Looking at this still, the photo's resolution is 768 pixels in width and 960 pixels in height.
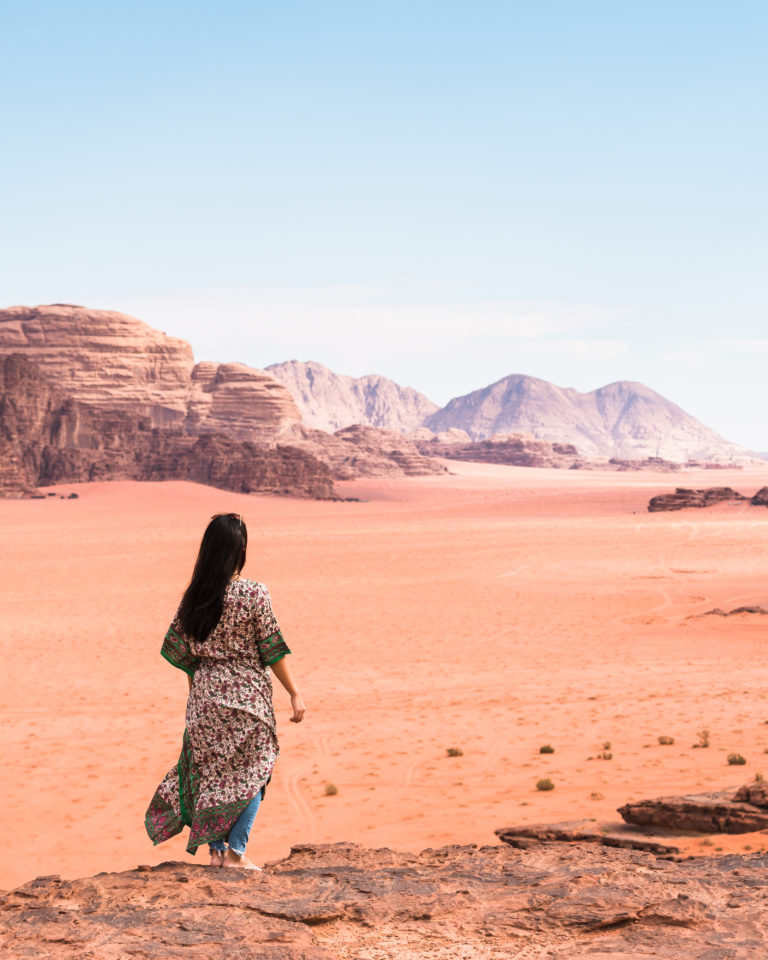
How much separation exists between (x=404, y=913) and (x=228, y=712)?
41.8 inches

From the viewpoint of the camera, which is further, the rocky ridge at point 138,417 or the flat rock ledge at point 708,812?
the rocky ridge at point 138,417

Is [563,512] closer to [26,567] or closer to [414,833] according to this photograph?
[26,567]

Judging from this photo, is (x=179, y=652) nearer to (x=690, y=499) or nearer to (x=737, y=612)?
(x=737, y=612)

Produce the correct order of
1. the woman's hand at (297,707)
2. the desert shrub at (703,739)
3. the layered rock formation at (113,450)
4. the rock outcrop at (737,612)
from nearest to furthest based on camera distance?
the woman's hand at (297,707) < the desert shrub at (703,739) < the rock outcrop at (737,612) < the layered rock formation at (113,450)

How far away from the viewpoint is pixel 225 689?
387 centimetres

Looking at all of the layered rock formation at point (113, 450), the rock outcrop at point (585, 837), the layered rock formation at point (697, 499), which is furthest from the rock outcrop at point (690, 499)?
the rock outcrop at point (585, 837)

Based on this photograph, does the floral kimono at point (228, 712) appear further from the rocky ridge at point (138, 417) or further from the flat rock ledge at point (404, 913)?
the rocky ridge at point (138, 417)

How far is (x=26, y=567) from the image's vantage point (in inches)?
1119

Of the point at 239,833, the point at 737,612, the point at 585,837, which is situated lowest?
the point at 737,612

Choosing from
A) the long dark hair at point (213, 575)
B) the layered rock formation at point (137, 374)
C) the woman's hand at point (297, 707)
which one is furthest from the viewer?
the layered rock formation at point (137, 374)

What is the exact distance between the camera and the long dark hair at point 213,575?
381 centimetres

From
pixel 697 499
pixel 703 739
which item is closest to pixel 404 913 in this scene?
pixel 703 739

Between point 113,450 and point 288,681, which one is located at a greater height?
point 113,450

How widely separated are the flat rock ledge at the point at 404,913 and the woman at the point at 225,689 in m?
0.21
